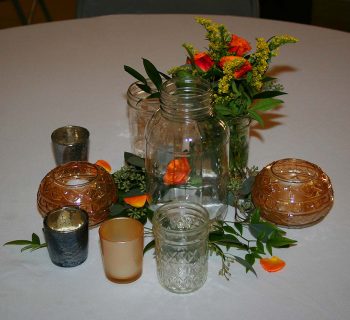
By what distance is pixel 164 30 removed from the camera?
174 centimetres

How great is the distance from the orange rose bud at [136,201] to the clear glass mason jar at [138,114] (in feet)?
0.65

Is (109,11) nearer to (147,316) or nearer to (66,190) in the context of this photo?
(66,190)

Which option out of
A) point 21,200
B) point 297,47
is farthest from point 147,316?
point 297,47

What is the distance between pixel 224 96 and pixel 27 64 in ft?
2.54

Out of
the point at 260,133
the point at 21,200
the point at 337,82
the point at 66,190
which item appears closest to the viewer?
the point at 66,190

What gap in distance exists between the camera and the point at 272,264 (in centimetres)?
83

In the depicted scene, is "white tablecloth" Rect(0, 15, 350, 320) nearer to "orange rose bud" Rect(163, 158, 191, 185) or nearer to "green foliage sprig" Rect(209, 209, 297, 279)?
"green foliage sprig" Rect(209, 209, 297, 279)

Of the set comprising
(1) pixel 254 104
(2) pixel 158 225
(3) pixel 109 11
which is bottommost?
(2) pixel 158 225

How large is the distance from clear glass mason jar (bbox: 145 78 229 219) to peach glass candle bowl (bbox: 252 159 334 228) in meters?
0.07

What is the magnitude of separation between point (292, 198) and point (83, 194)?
1.03 feet

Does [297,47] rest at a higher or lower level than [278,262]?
higher

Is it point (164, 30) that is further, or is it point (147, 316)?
point (164, 30)

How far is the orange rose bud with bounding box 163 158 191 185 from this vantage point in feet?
3.14

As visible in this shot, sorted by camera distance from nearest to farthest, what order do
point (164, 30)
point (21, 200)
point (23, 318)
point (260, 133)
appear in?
point (23, 318) < point (21, 200) < point (260, 133) < point (164, 30)
